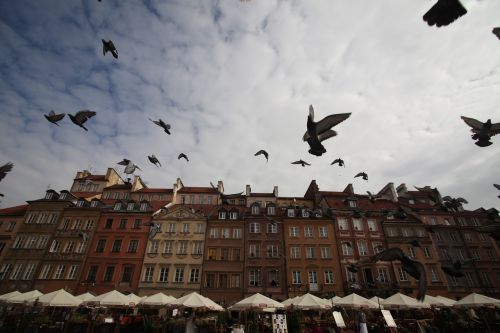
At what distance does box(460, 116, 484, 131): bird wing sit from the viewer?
1014 cm

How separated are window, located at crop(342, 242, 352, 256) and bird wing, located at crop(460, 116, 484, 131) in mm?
26943

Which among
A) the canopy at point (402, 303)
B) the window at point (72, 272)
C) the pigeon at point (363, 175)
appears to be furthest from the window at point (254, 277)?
the window at point (72, 272)

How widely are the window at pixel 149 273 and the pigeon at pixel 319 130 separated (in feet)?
102

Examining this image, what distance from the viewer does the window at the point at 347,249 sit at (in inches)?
1357

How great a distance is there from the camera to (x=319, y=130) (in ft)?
26.9

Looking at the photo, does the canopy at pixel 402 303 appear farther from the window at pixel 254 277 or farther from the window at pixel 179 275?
the window at pixel 179 275

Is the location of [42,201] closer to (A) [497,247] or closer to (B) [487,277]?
(B) [487,277]

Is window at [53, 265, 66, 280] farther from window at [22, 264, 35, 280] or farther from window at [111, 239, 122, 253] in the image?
window at [111, 239, 122, 253]

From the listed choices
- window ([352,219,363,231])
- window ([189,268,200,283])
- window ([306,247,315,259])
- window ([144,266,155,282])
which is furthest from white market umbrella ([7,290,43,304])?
window ([352,219,363,231])

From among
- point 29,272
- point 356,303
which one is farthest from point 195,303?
point 29,272

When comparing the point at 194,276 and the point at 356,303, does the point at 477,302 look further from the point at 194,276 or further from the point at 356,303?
the point at 194,276

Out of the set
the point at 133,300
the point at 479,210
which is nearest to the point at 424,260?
the point at 479,210

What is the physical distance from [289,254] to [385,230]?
1359cm

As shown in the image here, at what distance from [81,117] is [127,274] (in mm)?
27455
